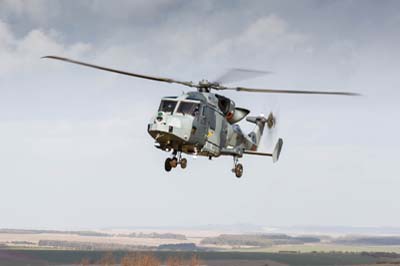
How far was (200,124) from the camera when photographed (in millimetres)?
45500

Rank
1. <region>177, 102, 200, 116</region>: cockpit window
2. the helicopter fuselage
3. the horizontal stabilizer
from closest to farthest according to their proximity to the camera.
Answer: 1. the helicopter fuselage
2. <region>177, 102, 200, 116</region>: cockpit window
3. the horizontal stabilizer

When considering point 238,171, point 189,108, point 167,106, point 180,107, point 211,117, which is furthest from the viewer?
point 238,171

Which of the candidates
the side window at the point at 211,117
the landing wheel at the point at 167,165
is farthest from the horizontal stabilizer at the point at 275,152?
the landing wheel at the point at 167,165

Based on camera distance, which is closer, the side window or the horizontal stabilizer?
the side window

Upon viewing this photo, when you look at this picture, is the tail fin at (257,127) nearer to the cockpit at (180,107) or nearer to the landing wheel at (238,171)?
the landing wheel at (238,171)

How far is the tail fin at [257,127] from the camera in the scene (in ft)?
186

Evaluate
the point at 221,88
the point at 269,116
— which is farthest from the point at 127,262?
the point at 221,88

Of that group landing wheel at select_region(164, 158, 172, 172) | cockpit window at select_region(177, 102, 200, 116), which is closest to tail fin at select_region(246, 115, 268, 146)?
cockpit window at select_region(177, 102, 200, 116)

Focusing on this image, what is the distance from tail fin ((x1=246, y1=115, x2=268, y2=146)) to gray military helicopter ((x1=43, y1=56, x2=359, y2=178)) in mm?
1823

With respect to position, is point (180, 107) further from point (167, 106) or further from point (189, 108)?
point (167, 106)

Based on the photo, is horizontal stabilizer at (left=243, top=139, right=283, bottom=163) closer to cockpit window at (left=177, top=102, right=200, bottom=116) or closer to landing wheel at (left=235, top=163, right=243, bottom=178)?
landing wheel at (left=235, top=163, right=243, bottom=178)

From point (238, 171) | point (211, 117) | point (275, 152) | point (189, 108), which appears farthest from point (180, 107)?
point (275, 152)

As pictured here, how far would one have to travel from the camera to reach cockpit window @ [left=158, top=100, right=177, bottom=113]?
44.5 m

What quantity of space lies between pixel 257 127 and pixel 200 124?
13.4 meters
